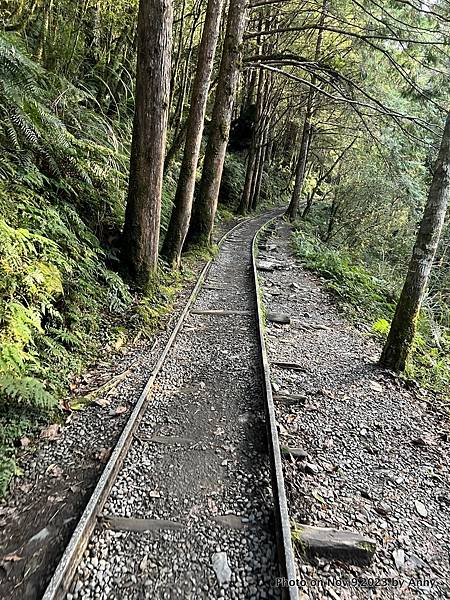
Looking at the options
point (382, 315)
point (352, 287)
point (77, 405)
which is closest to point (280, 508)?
point (77, 405)

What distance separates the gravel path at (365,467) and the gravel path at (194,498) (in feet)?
1.03

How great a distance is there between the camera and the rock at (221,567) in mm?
2613

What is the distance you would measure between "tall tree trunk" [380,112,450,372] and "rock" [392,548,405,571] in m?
3.27

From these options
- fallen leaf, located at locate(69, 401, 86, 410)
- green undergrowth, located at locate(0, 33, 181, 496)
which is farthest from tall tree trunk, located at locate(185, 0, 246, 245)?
fallen leaf, located at locate(69, 401, 86, 410)

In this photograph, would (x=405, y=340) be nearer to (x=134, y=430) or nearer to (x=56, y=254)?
(x=134, y=430)

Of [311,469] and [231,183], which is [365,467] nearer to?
[311,469]

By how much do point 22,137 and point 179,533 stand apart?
5210 mm

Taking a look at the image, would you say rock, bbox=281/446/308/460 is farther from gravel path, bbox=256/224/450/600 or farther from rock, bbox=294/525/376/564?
rock, bbox=294/525/376/564

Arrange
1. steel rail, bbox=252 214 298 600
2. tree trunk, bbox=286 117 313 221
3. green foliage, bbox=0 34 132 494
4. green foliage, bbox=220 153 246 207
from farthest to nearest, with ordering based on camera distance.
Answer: green foliage, bbox=220 153 246 207 → tree trunk, bbox=286 117 313 221 → green foliage, bbox=0 34 132 494 → steel rail, bbox=252 214 298 600

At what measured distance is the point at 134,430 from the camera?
12.7ft

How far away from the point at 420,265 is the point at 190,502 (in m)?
4.26

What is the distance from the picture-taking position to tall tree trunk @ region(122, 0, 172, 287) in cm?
625

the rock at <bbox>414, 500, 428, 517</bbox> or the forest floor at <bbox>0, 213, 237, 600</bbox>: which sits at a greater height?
the rock at <bbox>414, 500, 428, 517</bbox>

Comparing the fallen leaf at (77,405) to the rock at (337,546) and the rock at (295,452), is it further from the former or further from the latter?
the rock at (337,546)
